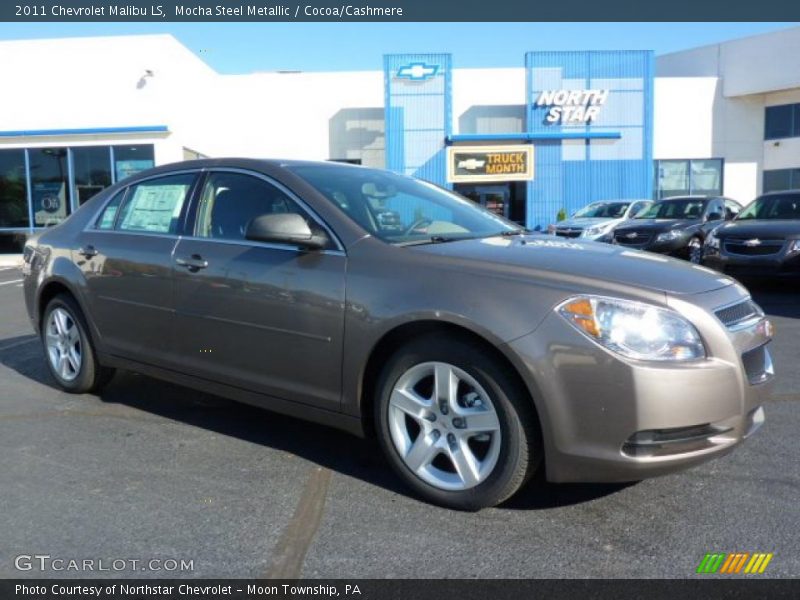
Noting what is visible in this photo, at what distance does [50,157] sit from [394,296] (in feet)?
65.8

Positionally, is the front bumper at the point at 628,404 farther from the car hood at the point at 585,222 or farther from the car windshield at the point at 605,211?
the car windshield at the point at 605,211

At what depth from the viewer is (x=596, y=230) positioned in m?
16.4

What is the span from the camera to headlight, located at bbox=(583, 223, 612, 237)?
1620cm

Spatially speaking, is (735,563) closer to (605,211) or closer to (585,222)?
(585,222)

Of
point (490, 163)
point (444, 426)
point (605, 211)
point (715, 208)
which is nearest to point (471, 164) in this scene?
point (490, 163)

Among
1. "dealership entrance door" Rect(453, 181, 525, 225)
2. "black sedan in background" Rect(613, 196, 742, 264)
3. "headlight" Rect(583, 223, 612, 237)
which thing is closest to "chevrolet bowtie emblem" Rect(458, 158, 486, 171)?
"dealership entrance door" Rect(453, 181, 525, 225)

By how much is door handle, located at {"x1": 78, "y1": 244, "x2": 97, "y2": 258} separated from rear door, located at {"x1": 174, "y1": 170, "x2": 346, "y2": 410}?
3.08ft

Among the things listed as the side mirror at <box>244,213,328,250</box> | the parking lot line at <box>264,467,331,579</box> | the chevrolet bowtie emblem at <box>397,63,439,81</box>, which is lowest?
the parking lot line at <box>264,467,331,579</box>

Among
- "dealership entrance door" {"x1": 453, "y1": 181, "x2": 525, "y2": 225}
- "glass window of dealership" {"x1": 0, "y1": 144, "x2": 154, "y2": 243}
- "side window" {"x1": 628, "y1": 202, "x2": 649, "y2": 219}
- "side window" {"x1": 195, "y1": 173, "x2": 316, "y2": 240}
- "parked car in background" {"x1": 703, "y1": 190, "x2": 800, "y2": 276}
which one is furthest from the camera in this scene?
"dealership entrance door" {"x1": 453, "y1": 181, "x2": 525, "y2": 225}

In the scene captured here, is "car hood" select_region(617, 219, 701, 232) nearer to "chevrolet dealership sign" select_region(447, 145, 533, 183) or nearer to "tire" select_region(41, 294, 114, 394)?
"tire" select_region(41, 294, 114, 394)

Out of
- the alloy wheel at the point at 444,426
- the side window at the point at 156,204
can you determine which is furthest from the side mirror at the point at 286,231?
the side window at the point at 156,204

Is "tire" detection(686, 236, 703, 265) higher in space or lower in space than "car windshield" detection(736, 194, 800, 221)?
lower

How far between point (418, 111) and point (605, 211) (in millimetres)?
11164

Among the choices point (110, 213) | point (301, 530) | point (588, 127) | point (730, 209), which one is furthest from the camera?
point (588, 127)
